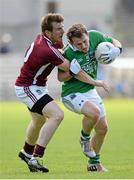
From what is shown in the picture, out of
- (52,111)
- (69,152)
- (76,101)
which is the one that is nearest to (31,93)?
(52,111)

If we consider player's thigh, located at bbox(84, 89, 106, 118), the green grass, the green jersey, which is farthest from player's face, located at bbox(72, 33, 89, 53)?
the green grass

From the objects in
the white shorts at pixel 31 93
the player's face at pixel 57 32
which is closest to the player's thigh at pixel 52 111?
the white shorts at pixel 31 93

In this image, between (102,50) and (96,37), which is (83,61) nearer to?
(102,50)

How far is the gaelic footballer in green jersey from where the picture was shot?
468 inches

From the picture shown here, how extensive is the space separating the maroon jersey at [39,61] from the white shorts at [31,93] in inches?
2.3

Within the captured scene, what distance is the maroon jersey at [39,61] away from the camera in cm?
1186

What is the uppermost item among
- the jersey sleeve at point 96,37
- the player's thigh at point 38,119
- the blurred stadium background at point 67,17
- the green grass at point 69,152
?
the jersey sleeve at point 96,37

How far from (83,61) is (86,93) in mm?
439

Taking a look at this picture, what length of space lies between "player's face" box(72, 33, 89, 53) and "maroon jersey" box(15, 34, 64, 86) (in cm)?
26

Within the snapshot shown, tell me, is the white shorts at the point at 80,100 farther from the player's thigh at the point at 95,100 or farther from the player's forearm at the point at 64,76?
the player's forearm at the point at 64,76

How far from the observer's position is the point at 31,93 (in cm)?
1214

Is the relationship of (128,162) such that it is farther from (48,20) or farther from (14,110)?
(14,110)

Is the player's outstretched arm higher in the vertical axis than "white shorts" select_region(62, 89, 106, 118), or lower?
higher

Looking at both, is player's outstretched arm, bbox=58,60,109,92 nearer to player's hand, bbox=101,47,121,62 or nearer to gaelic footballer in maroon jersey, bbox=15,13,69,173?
gaelic footballer in maroon jersey, bbox=15,13,69,173
